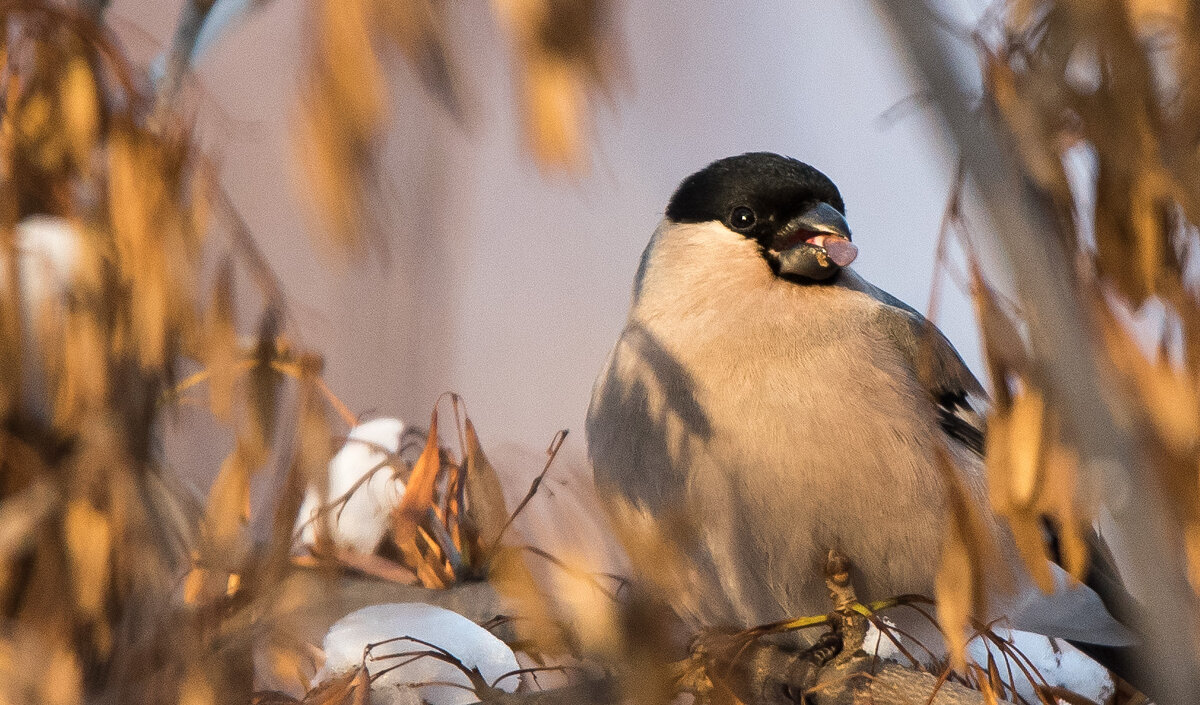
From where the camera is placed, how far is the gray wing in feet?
4.42

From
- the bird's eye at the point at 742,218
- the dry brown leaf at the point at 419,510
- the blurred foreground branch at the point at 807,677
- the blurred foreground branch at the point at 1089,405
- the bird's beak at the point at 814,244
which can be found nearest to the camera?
the blurred foreground branch at the point at 1089,405

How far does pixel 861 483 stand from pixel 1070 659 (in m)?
0.46

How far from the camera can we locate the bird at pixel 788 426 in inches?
45.7

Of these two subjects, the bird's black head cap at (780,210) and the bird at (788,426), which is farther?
the bird's black head cap at (780,210)

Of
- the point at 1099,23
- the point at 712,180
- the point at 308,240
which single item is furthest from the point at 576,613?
the point at 712,180

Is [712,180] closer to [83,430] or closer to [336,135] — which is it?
[83,430]

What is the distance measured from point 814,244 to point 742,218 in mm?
130

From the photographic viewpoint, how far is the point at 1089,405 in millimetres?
411

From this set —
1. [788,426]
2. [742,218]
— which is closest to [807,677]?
[788,426]

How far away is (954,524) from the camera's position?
21.7 inches

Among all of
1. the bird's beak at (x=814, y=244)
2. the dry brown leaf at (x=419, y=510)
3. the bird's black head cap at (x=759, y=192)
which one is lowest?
the dry brown leaf at (x=419, y=510)

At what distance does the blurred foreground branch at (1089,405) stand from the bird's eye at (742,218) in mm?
999

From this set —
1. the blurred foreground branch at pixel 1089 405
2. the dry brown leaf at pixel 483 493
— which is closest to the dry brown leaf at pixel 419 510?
the dry brown leaf at pixel 483 493

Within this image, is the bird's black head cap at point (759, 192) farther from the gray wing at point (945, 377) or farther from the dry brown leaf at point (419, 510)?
the dry brown leaf at point (419, 510)
